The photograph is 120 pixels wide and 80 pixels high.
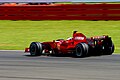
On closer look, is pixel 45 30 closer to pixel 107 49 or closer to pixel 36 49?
pixel 36 49

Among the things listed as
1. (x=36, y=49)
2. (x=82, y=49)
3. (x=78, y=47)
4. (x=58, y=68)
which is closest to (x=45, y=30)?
(x=36, y=49)

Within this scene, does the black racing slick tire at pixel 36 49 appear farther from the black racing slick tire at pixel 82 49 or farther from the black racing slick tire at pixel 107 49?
the black racing slick tire at pixel 107 49

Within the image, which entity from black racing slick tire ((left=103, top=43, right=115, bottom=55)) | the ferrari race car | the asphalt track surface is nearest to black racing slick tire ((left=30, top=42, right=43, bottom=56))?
the ferrari race car

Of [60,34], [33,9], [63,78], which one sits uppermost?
[33,9]

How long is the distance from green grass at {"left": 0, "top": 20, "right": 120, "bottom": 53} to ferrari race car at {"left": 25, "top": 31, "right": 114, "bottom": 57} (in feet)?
11.5

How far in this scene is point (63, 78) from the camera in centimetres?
991

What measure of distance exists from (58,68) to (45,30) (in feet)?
46.8

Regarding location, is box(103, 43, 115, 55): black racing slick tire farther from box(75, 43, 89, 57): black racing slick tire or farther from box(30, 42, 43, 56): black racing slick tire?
box(30, 42, 43, 56): black racing slick tire

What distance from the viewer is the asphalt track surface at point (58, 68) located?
1017 cm

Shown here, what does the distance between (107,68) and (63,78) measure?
1.87 m

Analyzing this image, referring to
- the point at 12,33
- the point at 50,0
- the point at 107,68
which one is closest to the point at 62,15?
the point at 50,0

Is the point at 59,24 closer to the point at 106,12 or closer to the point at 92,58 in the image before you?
the point at 106,12

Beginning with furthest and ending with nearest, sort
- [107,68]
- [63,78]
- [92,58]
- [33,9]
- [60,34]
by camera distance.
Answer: [33,9]
[60,34]
[92,58]
[107,68]
[63,78]

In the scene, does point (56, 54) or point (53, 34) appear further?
point (53, 34)
